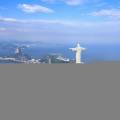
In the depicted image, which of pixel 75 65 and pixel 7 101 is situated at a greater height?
pixel 75 65

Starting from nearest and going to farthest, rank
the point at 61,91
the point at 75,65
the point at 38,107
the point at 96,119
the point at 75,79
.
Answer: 1. the point at 96,119
2. the point at 38,107
3. the point at 61,91
4. the point at 75,79
5. the point at 75,65

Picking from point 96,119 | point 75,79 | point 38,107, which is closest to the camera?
point 96,119

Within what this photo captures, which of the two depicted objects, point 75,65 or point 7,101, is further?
point 75,65

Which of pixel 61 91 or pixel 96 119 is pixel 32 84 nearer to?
pixel 61 91

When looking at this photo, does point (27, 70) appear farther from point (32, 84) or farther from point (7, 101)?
point (7, 101)

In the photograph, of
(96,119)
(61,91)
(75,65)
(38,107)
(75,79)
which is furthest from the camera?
(75,65)

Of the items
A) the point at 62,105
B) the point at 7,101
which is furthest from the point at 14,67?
the point at 62,105

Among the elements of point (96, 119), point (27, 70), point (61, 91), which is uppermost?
point (27, 70)

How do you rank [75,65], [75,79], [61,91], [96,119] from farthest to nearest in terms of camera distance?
1. [75,65]
2. [75,79]
3. [61,91]
4. [96,119]

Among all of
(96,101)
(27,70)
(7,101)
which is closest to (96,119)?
(96,101)
